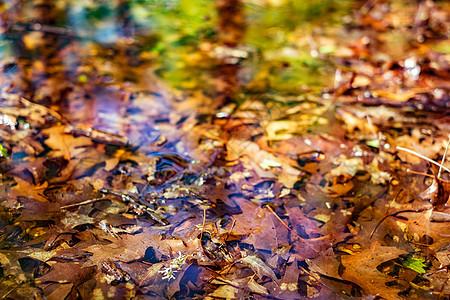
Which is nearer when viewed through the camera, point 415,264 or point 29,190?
point 415,264

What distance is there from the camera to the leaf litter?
1689mm

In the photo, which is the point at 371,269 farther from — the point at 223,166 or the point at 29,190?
the point at 29,190

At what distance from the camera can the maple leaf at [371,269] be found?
1623 mm

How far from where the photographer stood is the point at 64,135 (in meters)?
2.55

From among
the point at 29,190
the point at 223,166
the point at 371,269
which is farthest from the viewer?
the point at 223,166

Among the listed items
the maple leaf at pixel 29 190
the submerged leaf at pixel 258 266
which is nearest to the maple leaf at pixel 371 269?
the submerged leaf at pixel 258 266

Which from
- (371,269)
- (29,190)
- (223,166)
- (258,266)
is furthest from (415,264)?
(29,190)

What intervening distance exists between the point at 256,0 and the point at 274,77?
2688 mm

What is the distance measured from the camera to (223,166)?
7.86 feet

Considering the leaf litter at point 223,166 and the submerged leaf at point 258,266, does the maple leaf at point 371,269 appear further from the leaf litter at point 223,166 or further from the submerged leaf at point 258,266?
the submerged leaf at point 258,266

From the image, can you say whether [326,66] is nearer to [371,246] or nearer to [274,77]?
[274,77]

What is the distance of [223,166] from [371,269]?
1.18 metres

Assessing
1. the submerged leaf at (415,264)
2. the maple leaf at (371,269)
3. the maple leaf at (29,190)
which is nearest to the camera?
the maple leaf at (371,269)

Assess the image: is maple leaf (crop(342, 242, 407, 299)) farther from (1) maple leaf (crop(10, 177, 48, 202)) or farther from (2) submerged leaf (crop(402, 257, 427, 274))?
(1) maple leaf (crop(10, 177, 48, 202))
